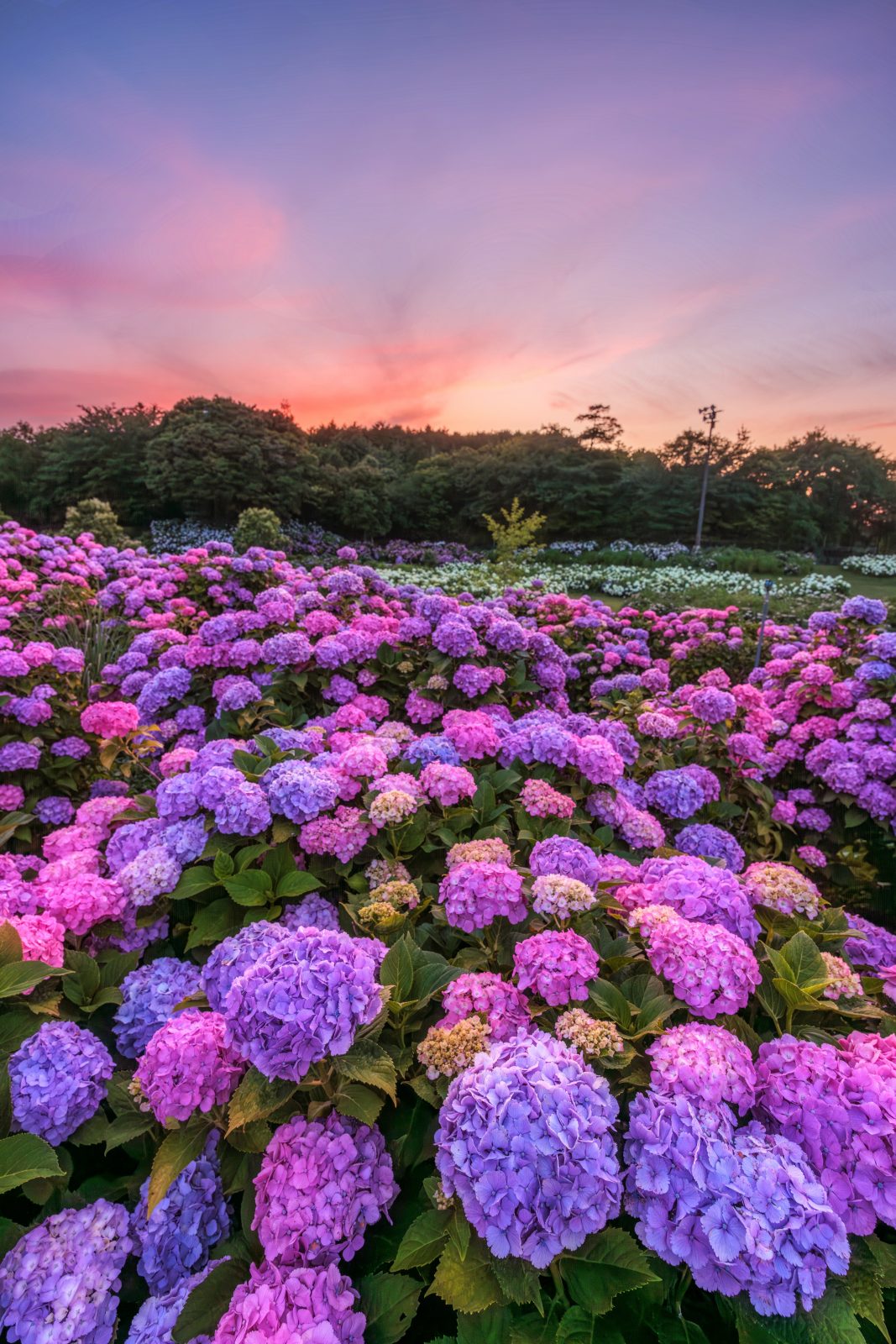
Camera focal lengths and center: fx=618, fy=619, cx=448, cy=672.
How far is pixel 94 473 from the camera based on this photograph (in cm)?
2844

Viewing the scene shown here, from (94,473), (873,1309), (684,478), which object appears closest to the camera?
(873,1309)

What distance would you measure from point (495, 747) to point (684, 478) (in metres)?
33.8

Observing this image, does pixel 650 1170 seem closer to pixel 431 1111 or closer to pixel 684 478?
pixel 431 1111

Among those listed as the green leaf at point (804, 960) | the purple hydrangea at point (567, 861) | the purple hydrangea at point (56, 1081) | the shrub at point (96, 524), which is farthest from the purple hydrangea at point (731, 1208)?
the shrub at point (96, 524)

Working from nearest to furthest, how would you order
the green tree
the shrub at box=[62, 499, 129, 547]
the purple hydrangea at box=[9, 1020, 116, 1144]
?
the purple hydrangea at box=[9, 1020, 116, 1144] → the shrub at box=[62, 499, 129, 547] → the green tree

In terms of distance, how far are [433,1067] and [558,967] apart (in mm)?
279

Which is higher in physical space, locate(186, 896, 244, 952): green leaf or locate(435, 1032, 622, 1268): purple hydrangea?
locate(435, 1032, 622, 1268): purple hydrangea

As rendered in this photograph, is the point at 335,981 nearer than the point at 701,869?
Yes

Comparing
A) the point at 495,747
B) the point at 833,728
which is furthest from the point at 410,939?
the point at 833,728

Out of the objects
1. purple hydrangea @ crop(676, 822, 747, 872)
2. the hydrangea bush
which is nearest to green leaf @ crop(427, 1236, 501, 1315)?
the hydrangea bush

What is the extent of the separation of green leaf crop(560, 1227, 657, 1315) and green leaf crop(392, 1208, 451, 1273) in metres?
0.18

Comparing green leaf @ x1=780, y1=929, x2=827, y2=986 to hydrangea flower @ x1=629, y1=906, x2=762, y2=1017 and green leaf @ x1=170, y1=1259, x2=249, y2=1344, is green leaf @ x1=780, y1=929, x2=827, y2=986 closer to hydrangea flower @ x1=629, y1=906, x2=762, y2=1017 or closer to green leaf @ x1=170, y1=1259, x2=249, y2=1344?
hydrangea flower @ x1=629, y1=906, x2=762, y2=1017

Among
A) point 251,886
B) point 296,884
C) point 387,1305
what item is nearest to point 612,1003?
point 387,1305

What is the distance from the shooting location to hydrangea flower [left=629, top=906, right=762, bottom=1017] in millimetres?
1100
